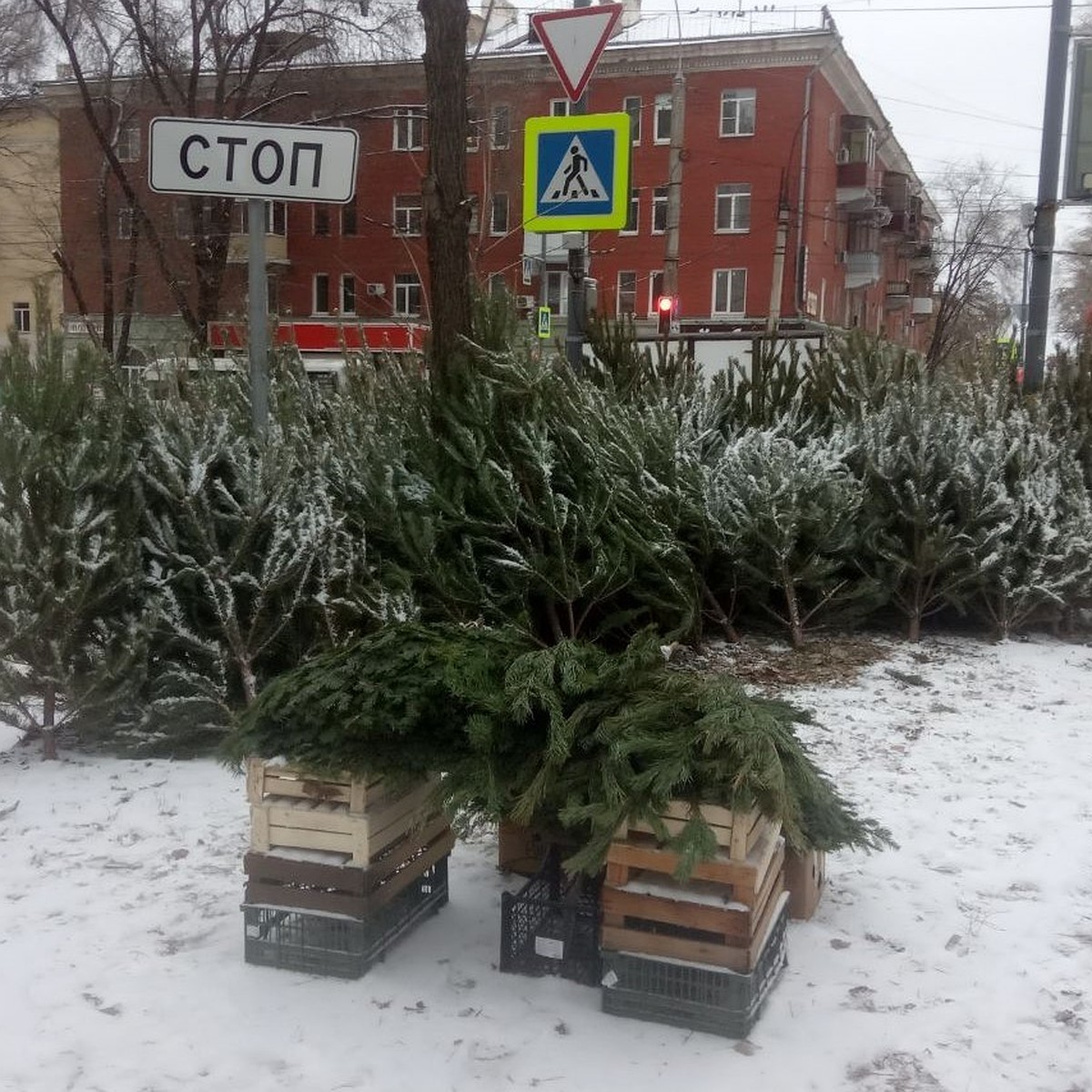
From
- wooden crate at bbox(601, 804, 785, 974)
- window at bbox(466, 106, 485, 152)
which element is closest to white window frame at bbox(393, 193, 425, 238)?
window at bbox(466, 106, 485, 152)

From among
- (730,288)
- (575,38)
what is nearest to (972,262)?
(730,288)

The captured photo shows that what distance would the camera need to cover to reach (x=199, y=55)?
21.2m

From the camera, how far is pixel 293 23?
2225 cm

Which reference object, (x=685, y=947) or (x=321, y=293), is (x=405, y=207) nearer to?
(x=321, y=293)

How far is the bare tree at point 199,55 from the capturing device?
20.8 metres

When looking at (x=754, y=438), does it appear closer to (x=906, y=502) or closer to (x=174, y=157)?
(x=906, y=502)

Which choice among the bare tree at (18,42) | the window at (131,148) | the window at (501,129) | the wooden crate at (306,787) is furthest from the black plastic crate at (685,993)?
the window at (501,129)

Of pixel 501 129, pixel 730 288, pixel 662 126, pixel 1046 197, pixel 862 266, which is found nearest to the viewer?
pixel 1046 197

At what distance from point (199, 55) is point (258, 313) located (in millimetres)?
18482

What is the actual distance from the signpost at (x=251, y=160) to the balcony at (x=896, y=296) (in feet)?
154

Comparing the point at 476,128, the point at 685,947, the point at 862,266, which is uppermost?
the point at 476,128

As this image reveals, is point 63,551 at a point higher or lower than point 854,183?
lower

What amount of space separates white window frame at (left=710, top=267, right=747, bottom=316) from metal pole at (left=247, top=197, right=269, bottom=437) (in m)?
29.7

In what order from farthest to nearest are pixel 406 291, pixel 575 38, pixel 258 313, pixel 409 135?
pixel 406 291
pixel 409 135
pixel 575 38
pixel 258 313
